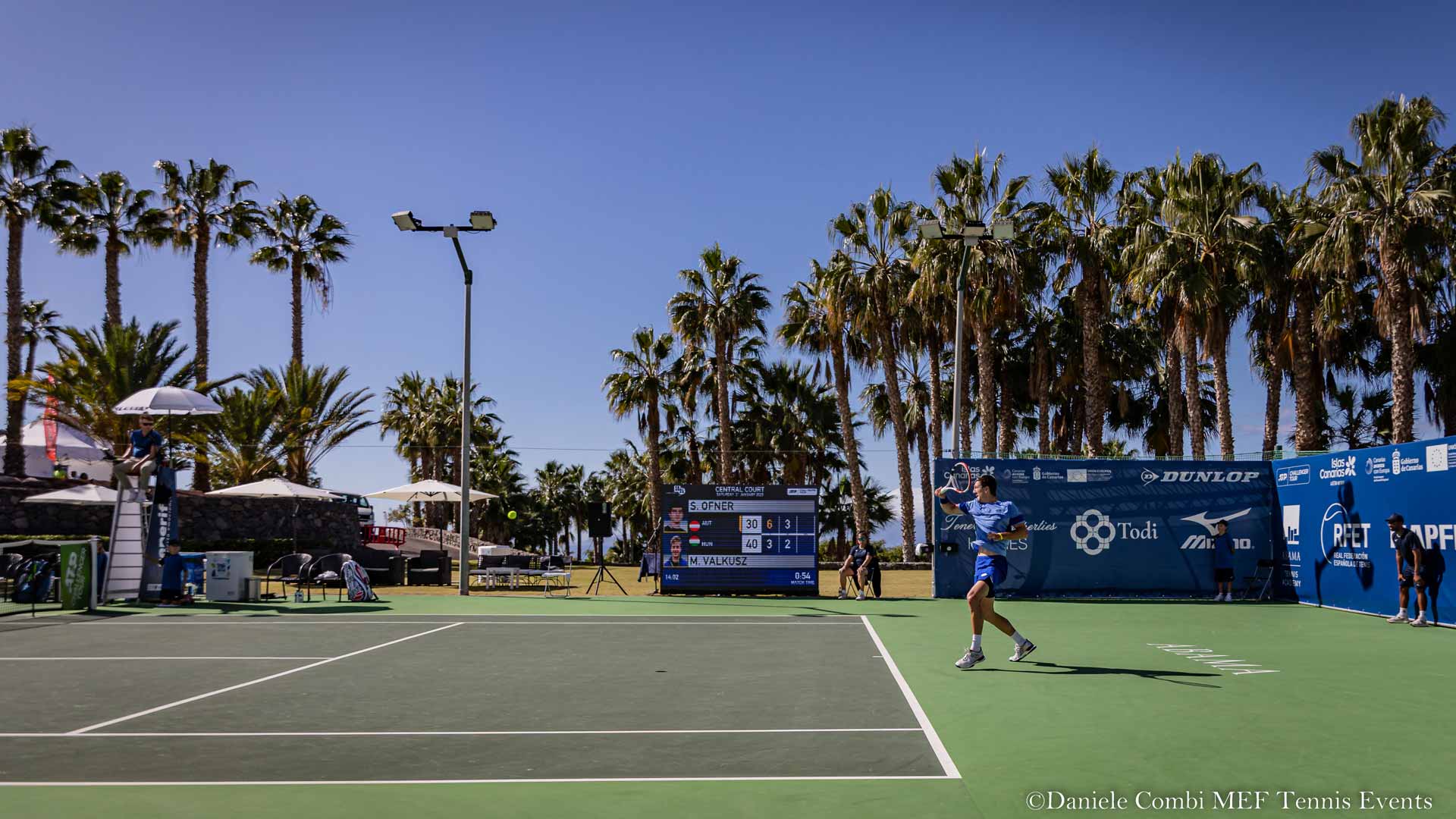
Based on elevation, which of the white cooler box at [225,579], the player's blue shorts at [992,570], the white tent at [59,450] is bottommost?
the white cooler box at [225,579]

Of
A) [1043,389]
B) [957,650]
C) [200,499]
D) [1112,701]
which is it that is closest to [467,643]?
[957,650]

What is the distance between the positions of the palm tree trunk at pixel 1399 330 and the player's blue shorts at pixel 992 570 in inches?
908

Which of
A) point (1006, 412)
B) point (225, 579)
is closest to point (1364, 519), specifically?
point (225, 579)

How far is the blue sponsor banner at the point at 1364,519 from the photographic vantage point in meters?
16.3

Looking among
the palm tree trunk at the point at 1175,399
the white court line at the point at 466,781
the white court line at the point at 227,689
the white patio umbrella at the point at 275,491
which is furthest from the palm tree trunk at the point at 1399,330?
the white patio umbrella at the point at 275,491

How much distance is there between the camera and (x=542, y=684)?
10.1m

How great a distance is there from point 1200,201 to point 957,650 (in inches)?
992

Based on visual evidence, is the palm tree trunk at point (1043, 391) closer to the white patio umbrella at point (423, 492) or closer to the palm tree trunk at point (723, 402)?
the palm tree trunk at point (723, 402)

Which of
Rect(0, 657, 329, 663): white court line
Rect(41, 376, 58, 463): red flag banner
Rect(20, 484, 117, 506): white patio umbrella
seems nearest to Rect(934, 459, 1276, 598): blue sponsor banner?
Rect(0, 657, 329, 663): white court line

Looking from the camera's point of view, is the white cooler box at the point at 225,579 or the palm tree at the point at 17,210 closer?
the white cooler box at the point at 225,579

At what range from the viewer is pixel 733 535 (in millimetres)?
23328

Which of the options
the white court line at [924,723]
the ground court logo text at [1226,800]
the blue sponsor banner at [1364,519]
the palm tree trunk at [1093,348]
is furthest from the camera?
the palm tree trunk at [1093,348]

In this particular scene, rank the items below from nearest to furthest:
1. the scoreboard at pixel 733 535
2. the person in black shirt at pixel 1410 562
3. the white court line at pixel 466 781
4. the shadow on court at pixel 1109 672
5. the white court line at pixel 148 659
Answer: the white court line at pixel 466 781
the shadow on court at pixel 1109 672
the white court line at pixel 148 659
the person in black shirt at pixel 1410 562
the scoreboard at pixel 733 535

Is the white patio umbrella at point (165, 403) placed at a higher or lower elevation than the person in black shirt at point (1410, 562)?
higher
